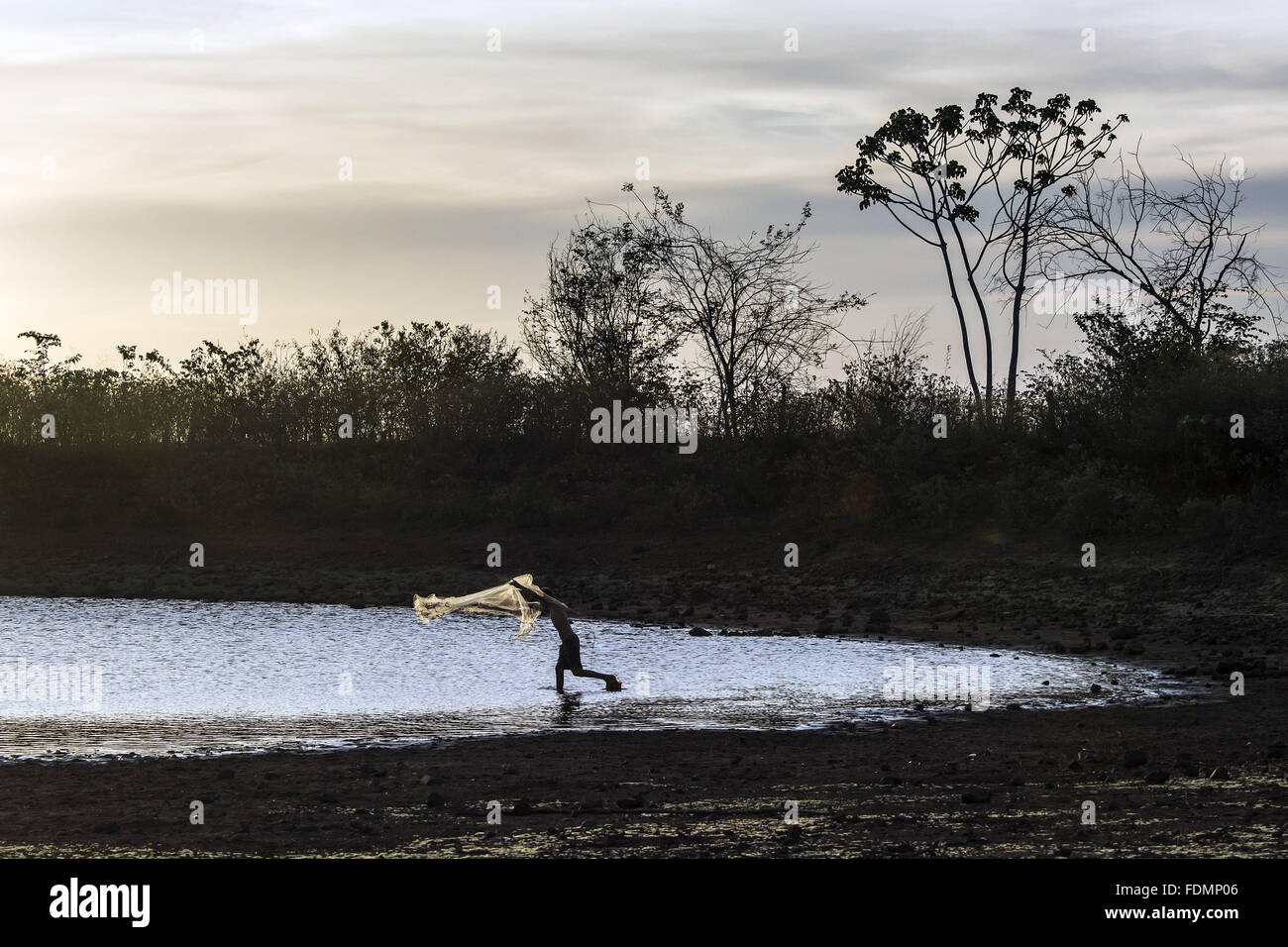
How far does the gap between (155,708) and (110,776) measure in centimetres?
447

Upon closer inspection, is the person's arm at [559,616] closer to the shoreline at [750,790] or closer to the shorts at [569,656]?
the shorts at [569,656]

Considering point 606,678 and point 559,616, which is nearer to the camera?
point 606,678

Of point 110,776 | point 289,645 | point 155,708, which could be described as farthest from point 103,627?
point 110,776

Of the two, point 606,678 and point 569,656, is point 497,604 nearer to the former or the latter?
point 569,656

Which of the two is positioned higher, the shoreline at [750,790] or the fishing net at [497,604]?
the fishing net at [497,604]

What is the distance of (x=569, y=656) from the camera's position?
17.1 metres

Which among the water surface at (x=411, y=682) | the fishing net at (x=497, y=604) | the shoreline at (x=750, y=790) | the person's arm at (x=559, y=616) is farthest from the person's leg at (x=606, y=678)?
the shoreline at (x=750, y=790)

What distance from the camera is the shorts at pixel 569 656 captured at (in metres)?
17.0

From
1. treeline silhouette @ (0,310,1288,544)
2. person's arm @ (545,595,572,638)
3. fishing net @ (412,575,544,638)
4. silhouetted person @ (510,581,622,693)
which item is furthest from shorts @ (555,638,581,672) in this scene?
treeline silhouette @ (0,310,1288,544)

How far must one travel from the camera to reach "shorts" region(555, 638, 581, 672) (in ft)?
55.8

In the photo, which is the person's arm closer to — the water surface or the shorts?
the shorts

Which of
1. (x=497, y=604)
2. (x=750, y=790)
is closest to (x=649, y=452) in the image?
(x=497, y=604)

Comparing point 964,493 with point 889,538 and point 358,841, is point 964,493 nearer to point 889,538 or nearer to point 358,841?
point 889,538

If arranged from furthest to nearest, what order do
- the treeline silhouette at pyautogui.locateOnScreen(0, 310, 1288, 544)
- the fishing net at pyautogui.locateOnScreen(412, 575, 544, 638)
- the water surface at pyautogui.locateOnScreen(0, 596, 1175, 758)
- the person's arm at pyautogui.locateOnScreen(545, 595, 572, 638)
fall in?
the treeline silhouette at pyautogui.locateOnScreen(0, 310, 1288, 544)
the fishing net at pyautogui.locateOnScreen(412, 575, 544, 638)
the person's arm at pyautogui.locateOnScreen(545, 595, 572, 638)
the water surface at pyautogui.locateOnScreen(0, 596, 1175, 758)
